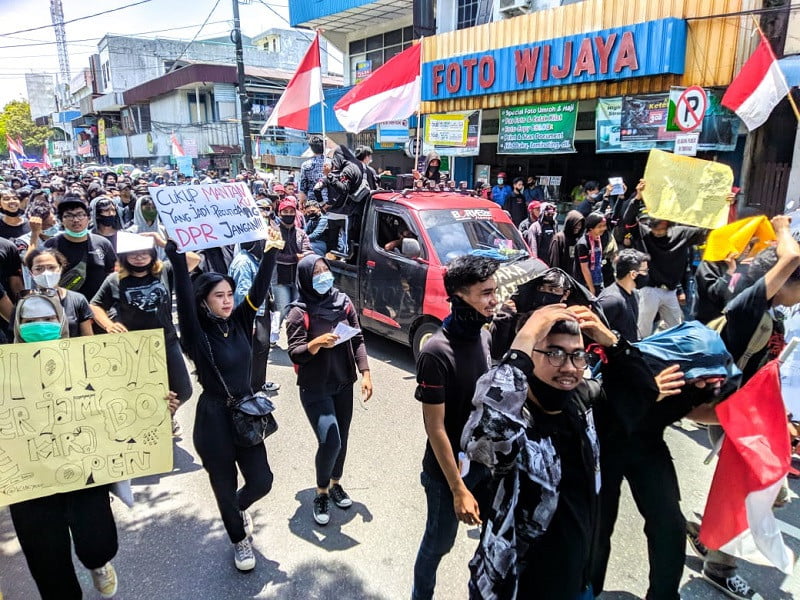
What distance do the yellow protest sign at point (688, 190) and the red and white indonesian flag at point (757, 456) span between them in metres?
2.71

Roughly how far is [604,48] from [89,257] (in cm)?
994

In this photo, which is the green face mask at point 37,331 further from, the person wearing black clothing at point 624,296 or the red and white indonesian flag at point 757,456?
the person wearing black clothing at point 624,296

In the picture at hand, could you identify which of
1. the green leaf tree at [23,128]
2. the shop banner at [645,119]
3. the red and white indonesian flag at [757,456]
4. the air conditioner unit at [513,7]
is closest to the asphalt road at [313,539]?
the red and white indonesian flag at [757,456]

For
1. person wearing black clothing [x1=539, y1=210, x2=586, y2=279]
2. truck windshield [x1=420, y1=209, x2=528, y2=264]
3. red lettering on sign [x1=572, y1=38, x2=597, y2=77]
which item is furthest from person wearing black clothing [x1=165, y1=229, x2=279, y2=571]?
red lettering on sign [x1=572, y1=38, x2=597, y2=77]

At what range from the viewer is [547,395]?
1979 millimetres

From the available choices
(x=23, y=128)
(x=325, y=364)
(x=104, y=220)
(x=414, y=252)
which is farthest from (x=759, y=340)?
(x=23, y=128)

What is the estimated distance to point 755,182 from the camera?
1020 centimetres

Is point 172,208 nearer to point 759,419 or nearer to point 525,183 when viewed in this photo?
point 759,419

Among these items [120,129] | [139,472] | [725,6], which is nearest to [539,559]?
[139,472]

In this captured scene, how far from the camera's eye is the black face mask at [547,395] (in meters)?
1.98

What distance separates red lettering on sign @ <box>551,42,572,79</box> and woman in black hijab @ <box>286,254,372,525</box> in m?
9.76

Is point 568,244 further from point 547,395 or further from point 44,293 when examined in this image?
point 44,293

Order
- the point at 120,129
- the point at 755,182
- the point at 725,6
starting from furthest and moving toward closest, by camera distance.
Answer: the point at 120,129 < the point at 755,182 < the point at 725,6

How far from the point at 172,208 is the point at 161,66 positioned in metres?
57.4
